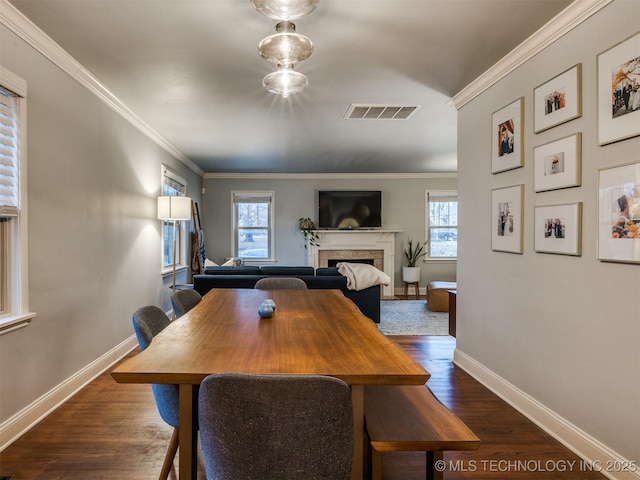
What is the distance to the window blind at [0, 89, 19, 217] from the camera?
198cm

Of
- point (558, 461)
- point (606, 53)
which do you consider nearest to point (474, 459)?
point (558, 461)

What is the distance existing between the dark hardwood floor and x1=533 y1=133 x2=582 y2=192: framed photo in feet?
4.86

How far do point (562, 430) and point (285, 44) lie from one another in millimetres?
2586

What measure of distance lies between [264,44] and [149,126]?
9.22ft

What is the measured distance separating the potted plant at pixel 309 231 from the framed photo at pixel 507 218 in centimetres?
446

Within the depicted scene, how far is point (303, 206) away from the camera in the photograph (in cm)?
712

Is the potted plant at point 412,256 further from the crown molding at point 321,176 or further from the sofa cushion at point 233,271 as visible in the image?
the sofa cushion at point 233,271

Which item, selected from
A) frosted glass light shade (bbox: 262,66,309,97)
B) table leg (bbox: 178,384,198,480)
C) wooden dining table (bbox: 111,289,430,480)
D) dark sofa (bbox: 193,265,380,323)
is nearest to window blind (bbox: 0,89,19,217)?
wooden dining table (bbox: 111,289,430,480)

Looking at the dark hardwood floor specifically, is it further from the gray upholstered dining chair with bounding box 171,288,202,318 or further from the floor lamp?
the floor lamp

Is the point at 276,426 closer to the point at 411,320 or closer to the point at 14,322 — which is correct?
the point at 14,322

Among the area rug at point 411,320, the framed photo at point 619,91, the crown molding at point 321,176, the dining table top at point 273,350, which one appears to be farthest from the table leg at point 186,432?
the crown molding at point 321,176

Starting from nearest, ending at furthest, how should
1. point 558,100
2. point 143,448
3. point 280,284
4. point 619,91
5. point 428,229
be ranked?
1. point 619,91
2. point 143,448
3. point 558,100
4. point 280,284
5. point 428,229

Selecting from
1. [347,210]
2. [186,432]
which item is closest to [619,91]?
[186,432]

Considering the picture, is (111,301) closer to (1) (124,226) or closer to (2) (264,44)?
(1) (124,226)
